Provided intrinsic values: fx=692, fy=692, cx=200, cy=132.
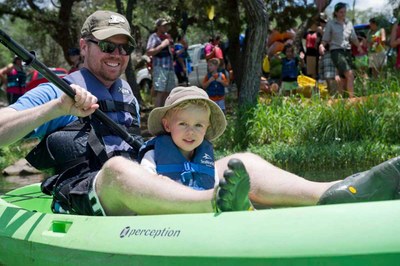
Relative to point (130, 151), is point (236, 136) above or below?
below

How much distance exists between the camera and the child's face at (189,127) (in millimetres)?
3104

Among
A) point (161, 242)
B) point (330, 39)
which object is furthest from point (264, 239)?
point (330, 39)

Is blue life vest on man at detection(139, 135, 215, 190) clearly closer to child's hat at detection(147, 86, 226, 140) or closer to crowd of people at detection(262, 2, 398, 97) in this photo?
child's hat at detection(147, 86, 226, 140)

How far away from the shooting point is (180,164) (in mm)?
3080

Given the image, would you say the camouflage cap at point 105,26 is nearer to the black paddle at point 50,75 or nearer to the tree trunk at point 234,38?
the black paddle at point 50,75

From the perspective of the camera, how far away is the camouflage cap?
3500 mm

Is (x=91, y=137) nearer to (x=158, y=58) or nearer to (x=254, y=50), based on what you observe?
(x=254, y=50)

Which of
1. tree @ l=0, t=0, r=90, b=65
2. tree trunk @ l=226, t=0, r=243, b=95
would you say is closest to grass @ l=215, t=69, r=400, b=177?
tree trunk @ l=226, t=0, r=243, b=95

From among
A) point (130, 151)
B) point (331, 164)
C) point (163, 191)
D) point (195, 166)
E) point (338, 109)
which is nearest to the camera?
point (163, 191)

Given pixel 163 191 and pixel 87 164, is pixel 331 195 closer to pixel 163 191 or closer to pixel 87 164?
pixel 163 191

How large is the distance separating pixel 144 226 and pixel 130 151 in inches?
35.7

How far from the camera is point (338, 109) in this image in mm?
7328

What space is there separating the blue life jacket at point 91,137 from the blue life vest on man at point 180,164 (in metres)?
0.25

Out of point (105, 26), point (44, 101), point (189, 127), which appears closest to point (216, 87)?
point (105, 26)
